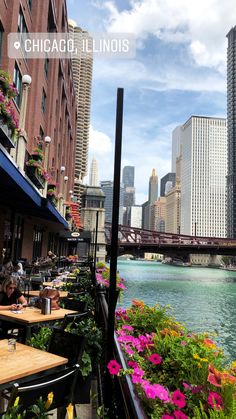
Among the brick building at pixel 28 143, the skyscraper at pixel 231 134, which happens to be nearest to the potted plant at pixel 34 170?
the brick building at pixel 28 143

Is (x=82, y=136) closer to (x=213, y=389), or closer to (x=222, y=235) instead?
(x=222, y=235)

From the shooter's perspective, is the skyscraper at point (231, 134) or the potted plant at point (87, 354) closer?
the potted plant at point (87, 354)

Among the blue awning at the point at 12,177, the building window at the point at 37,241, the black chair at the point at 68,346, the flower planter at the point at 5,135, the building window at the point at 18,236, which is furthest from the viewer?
the building window at the point at 37,241

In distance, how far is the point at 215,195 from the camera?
19662cm

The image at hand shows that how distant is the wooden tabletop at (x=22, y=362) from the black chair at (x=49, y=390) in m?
0.22

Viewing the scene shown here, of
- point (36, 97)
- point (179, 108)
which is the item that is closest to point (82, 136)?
point (36, 97)

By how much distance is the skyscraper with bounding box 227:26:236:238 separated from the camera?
501ft

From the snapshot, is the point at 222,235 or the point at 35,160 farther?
the point at 222,235

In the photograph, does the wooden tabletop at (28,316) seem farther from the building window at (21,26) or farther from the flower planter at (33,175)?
the building window at (21,26)

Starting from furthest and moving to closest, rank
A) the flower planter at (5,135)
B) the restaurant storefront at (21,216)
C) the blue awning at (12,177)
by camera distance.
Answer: the restaurant storefront at (21,216), the flower planter at (5,135), the blue awning at (12,177)

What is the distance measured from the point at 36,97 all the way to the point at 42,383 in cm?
2014

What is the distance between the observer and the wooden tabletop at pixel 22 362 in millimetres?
2678

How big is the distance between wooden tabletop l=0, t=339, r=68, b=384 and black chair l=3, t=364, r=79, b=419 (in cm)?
22

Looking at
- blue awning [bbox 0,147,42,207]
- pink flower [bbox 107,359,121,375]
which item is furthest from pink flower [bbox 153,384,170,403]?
blue awning [bbox 0,147,42,207]
